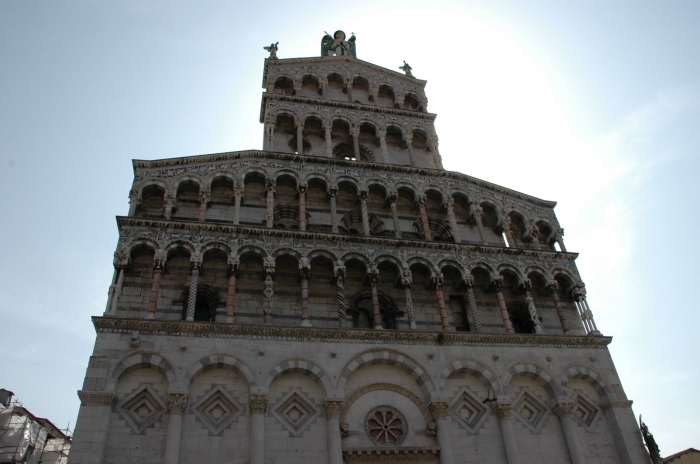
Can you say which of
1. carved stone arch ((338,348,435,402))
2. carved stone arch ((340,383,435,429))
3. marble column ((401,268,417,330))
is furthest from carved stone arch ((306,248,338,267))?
carved stone arch ((340,383,435,429))

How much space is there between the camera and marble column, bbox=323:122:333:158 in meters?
23.1

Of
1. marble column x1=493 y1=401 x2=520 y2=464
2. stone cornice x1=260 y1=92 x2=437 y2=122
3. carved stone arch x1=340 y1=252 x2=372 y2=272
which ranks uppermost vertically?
stone cornice x1=260 y1=92 x2=437 y2=122

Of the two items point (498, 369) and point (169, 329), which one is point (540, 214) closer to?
point (498, 369)

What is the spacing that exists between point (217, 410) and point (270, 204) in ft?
24.9

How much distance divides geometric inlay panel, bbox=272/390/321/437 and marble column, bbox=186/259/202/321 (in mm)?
3715

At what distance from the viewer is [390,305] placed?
1916cm

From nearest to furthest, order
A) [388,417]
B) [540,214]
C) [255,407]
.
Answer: [255,407], [388,417], [540,214]

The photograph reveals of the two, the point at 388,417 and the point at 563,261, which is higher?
the point at 563,261

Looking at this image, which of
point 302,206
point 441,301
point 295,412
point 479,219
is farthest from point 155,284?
point 479,219

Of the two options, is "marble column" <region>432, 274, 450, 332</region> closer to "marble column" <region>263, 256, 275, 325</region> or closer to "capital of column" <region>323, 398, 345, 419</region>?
"capital of column" <region>323, 398, 345, 419</region>

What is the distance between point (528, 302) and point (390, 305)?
5.10 m

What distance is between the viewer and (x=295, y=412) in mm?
15680

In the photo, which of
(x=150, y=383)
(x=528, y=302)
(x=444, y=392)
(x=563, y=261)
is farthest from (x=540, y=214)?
(x=150, y=383)

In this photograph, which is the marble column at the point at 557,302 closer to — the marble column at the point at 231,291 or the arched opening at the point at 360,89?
the marble column at the point at 231,291
